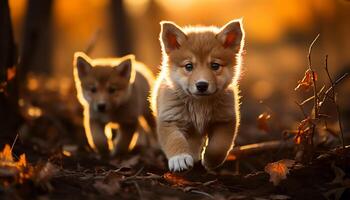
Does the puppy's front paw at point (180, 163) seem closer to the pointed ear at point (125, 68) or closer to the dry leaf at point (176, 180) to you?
the dry leaf at point (176, 180)

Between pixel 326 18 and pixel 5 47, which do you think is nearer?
pixel 5 47

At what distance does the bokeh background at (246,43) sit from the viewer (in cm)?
1158

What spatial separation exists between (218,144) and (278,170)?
0.96 m

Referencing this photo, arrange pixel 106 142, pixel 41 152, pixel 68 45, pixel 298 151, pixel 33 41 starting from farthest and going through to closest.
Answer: pixel 68 45 → pixel 33 41 → pixel 106 142 → pixel 41 152 → pixel 298 151

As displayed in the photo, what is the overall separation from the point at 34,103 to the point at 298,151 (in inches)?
211

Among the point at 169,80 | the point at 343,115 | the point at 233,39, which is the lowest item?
the point at 343,115

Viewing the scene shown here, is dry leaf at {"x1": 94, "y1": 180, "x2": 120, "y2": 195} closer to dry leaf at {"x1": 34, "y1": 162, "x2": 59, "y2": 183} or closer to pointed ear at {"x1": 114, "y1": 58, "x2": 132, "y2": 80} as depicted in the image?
dry leaf at {"x1": 34, "y1": 162, "x2": 59, "y2": 183}

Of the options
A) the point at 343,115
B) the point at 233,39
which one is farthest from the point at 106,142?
the point at 343,115

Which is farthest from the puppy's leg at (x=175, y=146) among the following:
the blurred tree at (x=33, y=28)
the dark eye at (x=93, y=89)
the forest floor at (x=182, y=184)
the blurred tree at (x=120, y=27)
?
the blurred tree at (x=120, y=27)

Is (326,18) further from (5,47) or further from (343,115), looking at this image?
(5,47)

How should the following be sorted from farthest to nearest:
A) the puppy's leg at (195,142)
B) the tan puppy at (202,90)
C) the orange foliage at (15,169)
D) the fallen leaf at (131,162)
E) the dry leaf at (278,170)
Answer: the fallen leaf at (131,162) → the puppy's leg at (195,142) → the tan puppy at (202,90) → the dry leaf at (278,170) → the orange foliage at (15,169)

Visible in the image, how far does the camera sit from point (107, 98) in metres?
8.43

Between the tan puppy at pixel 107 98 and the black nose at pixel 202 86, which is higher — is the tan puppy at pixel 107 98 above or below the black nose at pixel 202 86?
below

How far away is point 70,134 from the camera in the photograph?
9.33 meters
